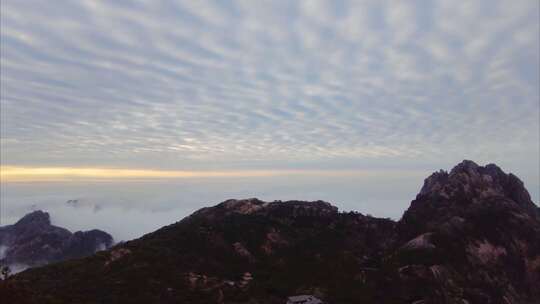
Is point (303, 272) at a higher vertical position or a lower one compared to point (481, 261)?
lower

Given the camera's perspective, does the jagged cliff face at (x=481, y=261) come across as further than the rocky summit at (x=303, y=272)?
Yes

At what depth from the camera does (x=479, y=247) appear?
191 meters

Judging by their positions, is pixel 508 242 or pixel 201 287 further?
pixel 508 242

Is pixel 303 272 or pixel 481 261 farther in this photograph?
pixel 481 261

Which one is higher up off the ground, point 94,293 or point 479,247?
point 479,247

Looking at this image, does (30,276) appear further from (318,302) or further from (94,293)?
(318,302)

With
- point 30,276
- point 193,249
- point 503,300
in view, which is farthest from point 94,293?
point 503,300

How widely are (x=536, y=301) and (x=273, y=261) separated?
10549cm

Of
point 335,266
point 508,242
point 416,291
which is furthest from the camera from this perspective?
point 508,242

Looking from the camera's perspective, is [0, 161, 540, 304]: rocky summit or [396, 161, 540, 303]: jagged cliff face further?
[396, 161, 540, 303]: jagged cliff face

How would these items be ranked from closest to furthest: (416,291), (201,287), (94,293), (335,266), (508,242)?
1. (94,293)
2. (201,287)
3. (416,291)
4. (335,266)
5. (508,242)

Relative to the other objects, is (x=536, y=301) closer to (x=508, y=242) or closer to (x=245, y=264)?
(x=508, y=242)

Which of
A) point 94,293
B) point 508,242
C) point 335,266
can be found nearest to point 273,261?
point 335,266

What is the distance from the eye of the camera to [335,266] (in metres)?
180
